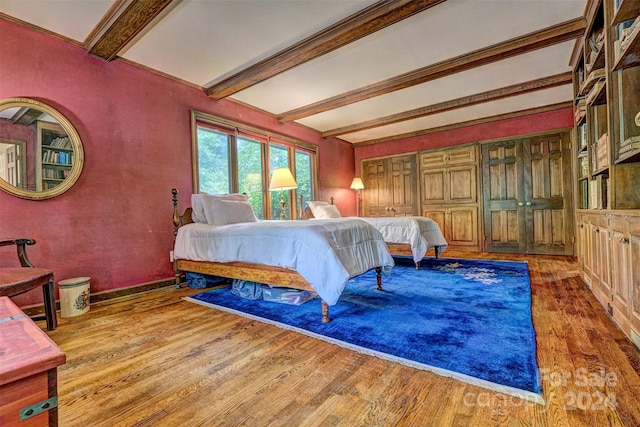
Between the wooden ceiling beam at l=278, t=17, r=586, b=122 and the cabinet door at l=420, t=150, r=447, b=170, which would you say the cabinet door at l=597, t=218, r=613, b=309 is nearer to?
the wooden ceiling beam at l=278, t=17, r=586, b=122

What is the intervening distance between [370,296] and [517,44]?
2.82 m

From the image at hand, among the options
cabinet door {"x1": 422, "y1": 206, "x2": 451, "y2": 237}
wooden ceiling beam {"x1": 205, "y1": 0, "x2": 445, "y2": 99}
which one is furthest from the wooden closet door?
wooden ceiling beam {"x1": 205, "y1": 0, "x2": 445, "y2": 99}

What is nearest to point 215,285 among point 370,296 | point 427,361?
point 370,296

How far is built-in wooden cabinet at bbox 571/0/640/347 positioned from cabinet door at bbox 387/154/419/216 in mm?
3543

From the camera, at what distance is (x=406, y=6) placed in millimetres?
2279

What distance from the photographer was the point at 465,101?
4.43m

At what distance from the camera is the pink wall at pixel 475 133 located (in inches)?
194

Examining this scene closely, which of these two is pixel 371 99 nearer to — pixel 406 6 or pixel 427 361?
pixel 406 6

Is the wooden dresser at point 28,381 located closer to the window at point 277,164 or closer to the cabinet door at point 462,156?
the window at point 277,164

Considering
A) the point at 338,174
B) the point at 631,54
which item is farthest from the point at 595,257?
the point at 338,174

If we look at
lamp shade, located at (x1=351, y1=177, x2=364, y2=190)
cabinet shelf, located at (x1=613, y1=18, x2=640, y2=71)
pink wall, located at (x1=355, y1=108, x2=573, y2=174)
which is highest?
pink wall, located at (x1=355, y1=108, x2=573, y2=174)

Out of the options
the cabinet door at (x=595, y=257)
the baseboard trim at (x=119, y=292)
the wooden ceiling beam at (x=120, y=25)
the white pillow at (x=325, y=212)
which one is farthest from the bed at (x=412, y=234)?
the wooden ceiling beam at (x=120, y=25)

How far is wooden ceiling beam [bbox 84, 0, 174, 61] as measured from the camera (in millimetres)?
2197

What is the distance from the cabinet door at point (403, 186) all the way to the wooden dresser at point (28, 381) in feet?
20.5
